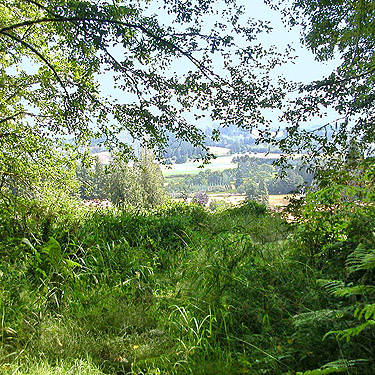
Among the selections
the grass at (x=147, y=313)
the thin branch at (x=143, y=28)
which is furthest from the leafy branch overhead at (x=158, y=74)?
the grass at (x=147, y=313)

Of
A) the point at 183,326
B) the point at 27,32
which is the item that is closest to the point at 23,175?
the point at 27,32

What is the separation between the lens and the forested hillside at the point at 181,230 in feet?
7.54

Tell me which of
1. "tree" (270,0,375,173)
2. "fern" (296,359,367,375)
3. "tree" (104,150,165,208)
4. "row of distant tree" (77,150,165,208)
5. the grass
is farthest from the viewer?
"tree" (104,150,165,208)

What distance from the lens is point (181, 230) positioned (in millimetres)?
5660

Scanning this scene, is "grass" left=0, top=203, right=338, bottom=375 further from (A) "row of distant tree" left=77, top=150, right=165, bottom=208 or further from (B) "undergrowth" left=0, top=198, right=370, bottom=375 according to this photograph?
(A) "row of distant tree" left=77, top=150, right=165, bottom=208

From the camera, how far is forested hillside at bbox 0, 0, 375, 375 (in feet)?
7.54

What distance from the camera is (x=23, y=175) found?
28.4 ft

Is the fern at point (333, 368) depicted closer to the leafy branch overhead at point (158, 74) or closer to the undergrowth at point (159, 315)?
Answer: the undergrowth at point (159, 315)

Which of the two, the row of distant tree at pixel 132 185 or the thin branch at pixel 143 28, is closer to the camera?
the thin branch at pixel 143 28

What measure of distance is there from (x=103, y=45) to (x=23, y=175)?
4.79m

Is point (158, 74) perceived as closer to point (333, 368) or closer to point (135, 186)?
point (333, 368)

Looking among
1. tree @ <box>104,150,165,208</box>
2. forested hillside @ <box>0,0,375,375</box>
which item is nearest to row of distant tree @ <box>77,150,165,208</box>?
tree @ <box>104,150,165,208</box>

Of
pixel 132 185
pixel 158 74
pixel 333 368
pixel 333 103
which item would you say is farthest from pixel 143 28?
pixel 132 185

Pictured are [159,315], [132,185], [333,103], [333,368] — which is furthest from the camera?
[132,185]
